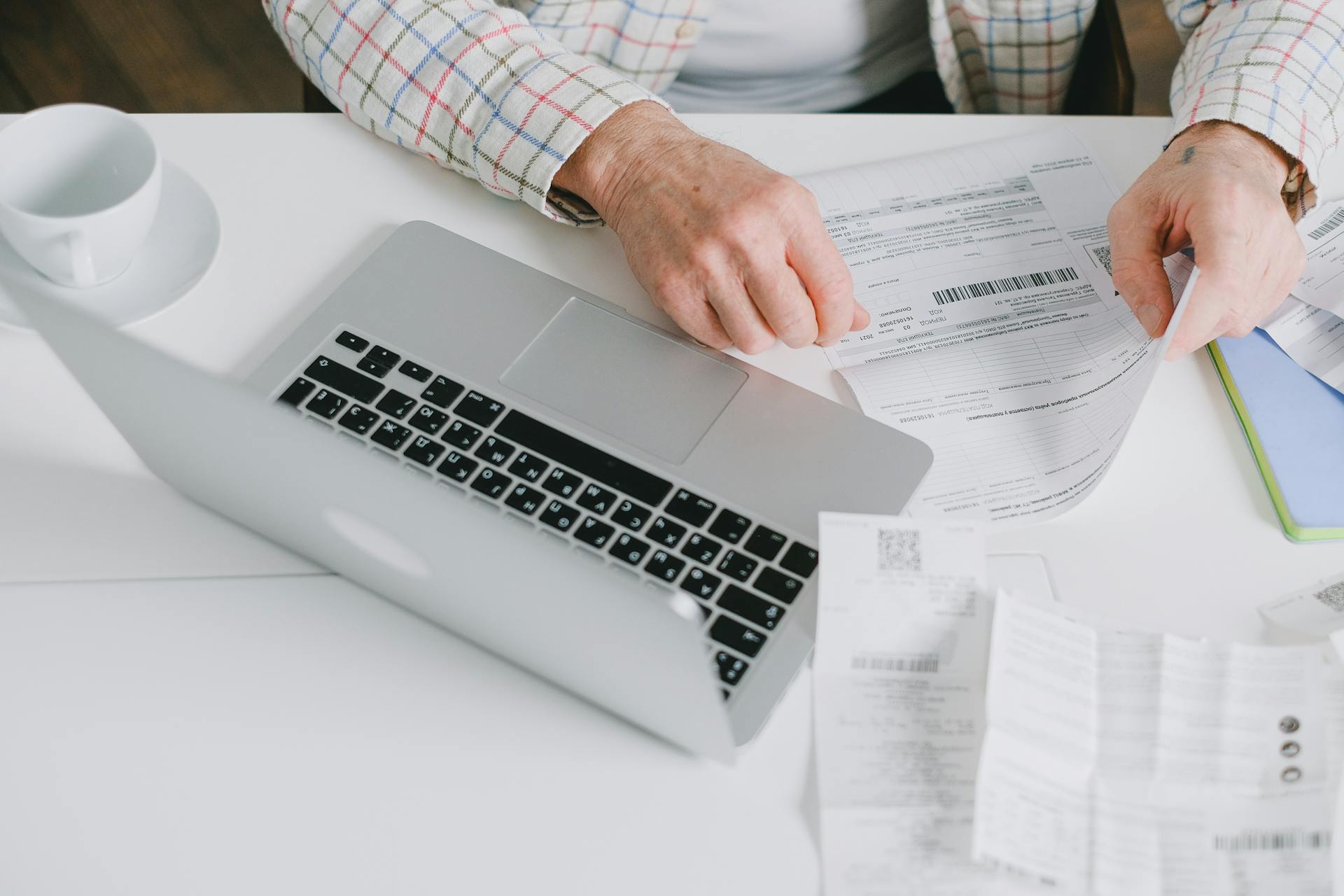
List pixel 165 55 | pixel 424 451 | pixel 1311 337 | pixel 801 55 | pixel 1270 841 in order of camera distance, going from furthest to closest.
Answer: pixel 165 55
pixel 801 55
pixel 1311 337
pixel 424 451
pixel 1270 841

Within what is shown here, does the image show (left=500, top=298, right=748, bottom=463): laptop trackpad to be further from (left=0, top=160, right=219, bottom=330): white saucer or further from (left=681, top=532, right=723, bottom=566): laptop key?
(left=0, top=160, right=219, bottom=330): white saucer

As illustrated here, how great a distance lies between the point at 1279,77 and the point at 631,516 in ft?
1.99

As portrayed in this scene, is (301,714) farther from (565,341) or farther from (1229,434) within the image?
(1229,434)

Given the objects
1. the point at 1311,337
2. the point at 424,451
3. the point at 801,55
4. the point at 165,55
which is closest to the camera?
the point at 424,451

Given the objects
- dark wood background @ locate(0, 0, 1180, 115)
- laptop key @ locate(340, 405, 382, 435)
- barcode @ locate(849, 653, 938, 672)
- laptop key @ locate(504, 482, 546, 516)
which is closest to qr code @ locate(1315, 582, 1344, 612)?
barcode @ locate(849, 653, 938, 672)

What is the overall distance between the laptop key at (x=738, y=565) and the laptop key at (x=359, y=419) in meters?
0.23

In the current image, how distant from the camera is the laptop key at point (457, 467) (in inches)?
24.8

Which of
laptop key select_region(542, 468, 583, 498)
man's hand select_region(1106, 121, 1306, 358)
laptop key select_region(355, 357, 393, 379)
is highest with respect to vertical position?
man's hand select_region(1106, 121, 1306, 358)

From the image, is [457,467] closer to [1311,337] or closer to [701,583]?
[701,583]

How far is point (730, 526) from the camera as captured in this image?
2.04 feet

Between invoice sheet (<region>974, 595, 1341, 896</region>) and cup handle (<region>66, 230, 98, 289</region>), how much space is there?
60 centimetres

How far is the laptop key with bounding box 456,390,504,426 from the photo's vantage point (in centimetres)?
66

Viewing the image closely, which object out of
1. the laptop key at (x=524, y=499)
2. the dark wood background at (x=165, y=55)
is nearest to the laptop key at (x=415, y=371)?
the laptop key at (x=524, y=499)

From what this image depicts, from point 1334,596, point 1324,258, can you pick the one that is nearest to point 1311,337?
point 1324,258
